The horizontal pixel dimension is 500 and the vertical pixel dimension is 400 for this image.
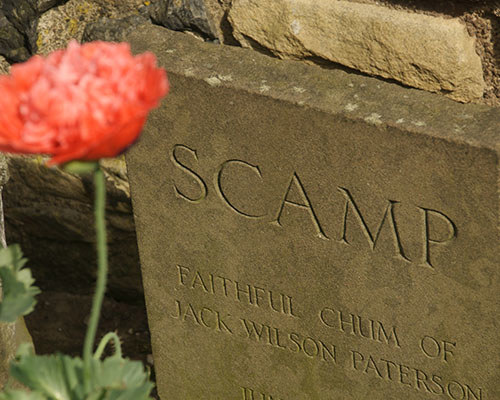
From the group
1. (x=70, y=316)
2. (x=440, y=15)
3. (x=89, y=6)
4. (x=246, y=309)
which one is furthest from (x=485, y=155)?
(x=70, y=316)

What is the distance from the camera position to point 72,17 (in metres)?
2.15

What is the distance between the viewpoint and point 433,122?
150 cm

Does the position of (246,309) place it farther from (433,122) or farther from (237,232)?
(433,122)

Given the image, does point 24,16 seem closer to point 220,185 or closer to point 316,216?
point 220,185

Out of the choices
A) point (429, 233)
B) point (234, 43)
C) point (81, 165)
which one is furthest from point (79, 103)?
point (234, 43)

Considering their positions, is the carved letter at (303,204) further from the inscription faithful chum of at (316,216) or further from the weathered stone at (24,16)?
the weathered stone at (24,16)

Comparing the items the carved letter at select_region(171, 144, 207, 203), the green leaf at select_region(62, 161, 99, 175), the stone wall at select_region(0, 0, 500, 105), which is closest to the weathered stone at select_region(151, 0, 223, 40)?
the stone wall at select_region(0, 0, 500, 105)

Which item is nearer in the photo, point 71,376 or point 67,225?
point 71,376

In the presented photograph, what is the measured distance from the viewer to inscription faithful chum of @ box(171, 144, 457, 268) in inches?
63.1

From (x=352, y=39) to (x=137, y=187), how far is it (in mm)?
526

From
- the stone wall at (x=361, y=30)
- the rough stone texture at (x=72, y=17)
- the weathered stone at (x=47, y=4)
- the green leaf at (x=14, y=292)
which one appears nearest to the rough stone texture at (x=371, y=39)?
the stone wall at (x=361, y=30)

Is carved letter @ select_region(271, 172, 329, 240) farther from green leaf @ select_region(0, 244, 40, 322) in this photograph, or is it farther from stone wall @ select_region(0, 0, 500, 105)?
green leaf @ select_region(0, 244, 40, 322)

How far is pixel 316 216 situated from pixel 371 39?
0.38 meters

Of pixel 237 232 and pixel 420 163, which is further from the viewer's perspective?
pixel 237 232
